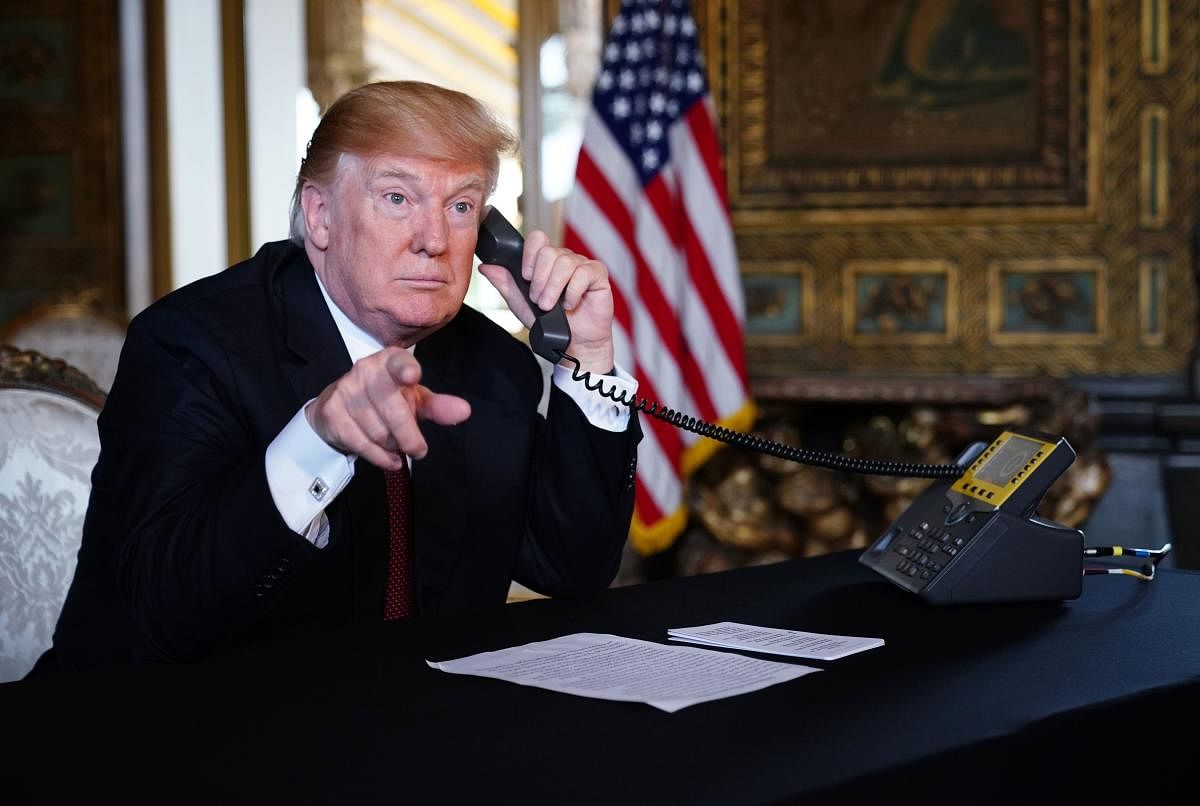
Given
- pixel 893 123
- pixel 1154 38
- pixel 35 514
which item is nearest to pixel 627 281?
pixel 893 123

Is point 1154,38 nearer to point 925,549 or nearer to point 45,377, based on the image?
point 925,549

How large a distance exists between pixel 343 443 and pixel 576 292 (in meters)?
0.70

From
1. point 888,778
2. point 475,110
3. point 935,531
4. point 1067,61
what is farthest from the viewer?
point 1067,61

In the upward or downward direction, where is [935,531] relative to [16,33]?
downward

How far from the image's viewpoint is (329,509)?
1631 mm

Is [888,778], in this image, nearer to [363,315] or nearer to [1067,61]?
[363,315]

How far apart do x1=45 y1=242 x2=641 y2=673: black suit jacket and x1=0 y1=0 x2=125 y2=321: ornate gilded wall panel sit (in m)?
4.55

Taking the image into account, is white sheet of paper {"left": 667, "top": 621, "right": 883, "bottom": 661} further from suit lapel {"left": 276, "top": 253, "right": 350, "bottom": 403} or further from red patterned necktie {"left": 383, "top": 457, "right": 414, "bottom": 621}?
suit lapel {"left": 276, "top": 253, "right": 350, "bottom": 403}

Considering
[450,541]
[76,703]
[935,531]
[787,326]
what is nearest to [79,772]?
[76,703]

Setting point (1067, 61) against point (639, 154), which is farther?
point (1067, 61)

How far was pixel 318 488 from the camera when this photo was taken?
5.17 ft

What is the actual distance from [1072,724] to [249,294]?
4.34 feet

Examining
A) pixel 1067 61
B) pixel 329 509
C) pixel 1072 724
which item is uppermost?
pixel 1067 61

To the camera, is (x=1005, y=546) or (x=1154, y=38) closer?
(x=1005, y=546)
